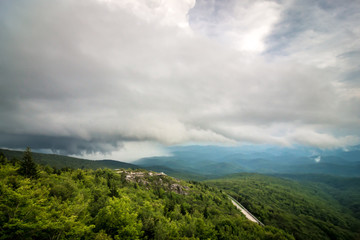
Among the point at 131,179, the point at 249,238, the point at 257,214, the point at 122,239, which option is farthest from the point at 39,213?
the point at 257,214

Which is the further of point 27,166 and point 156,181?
point 156,181

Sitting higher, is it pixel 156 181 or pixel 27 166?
pixel 27 166

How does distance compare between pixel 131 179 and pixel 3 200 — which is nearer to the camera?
pixel 3 200

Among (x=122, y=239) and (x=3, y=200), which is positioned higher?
(x=3, y=200)

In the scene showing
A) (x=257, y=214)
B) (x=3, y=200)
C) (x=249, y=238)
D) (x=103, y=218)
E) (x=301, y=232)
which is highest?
(x=3, y=200)

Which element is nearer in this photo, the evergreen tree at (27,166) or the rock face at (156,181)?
the evergreen tree at (27,166)

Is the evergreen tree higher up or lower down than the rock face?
higher up

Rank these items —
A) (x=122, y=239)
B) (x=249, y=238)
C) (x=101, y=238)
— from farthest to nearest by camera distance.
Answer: (x=249, y=238)
(x=122, y=239)
(x=101, y=238)

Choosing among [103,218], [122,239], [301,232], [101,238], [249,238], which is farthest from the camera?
[301,232]

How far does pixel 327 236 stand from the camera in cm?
14938

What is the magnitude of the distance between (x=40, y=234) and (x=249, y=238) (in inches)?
2647

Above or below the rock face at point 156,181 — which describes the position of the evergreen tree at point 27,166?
above

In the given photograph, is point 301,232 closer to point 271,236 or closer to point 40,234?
point 271,236

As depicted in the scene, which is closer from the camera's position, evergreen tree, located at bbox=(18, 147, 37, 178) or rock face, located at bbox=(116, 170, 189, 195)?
evergreen tree, located at bbox=(18, 147, 37, 178)
